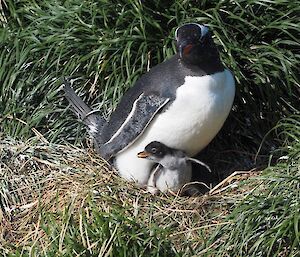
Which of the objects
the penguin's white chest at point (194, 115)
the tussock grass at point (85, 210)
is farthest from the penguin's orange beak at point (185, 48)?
the tussock grass at point (85, 210)

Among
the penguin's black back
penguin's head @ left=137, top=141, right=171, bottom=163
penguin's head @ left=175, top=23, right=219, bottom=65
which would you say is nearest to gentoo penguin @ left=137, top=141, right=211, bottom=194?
penguin's head @ left=137, top=141, right=171, bottom=163

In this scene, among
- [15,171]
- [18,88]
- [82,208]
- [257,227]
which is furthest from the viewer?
[18,88]

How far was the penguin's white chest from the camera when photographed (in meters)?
4.10

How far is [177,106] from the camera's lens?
4.14 metres

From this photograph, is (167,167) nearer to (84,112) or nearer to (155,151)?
(155,151)

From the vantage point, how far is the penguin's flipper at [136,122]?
420 cm

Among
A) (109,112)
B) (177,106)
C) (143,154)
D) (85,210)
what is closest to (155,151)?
(143,154)

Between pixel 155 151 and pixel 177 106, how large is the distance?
22 centimetres

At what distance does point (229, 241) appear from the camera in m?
3.84

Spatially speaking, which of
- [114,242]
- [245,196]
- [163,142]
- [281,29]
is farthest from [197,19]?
[114,242]

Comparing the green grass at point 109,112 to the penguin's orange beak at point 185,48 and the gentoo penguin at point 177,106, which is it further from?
the penguin's orange beak at point 185,48

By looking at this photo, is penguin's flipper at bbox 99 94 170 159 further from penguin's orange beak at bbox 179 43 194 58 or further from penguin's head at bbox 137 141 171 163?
→ penguin's orange beak at bbox 179 43 194 58

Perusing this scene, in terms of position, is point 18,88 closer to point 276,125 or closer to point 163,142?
point 163,142

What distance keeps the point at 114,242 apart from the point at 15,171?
32.9 inches
